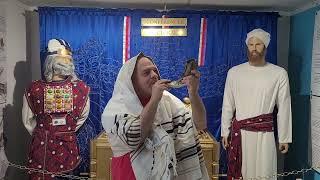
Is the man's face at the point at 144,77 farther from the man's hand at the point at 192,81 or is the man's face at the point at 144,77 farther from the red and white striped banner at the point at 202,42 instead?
the red and white striped banner at the point at 202,42

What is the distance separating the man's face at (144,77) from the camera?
168cm

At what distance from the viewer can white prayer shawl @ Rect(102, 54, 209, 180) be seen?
1576 mm

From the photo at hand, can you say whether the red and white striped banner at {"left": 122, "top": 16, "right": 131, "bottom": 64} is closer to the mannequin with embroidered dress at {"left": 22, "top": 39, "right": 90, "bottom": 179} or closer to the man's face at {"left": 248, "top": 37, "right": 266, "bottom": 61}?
the mannequin with embroidered dress at {"left": 22, "top": 39, "right": 90, "bottom": 179}

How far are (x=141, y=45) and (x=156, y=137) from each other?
72.3 inches

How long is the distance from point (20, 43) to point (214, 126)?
2.13 m

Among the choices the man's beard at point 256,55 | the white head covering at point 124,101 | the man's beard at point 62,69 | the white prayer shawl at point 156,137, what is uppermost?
the man's beard at point 256,55

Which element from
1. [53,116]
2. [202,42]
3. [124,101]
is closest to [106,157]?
[53,116]

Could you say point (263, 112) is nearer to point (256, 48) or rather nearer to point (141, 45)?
point (256, 48)

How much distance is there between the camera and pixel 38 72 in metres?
3.58

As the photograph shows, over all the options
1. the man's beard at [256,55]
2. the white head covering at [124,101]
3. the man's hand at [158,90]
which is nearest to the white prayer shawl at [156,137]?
the white head covering at [124,101]

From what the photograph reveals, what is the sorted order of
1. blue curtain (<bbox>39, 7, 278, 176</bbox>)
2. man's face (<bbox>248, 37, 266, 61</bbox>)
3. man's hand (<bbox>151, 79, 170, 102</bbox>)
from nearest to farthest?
man's hand (<bbox>151, 79, 170, 102</bbox>), man's face (<bbox>248, 37, 266, 61</bbox>), blue curtain (<bbox>39, 7, 278, 176</bbox>)

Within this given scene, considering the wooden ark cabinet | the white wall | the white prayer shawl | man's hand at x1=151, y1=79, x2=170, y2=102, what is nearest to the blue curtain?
the white wall

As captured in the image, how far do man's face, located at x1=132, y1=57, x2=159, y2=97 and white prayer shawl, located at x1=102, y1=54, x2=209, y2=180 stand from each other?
0.04m

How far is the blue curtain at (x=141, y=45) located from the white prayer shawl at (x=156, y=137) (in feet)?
5.31
